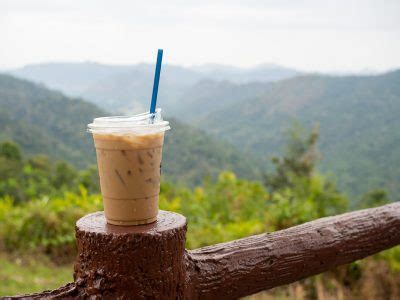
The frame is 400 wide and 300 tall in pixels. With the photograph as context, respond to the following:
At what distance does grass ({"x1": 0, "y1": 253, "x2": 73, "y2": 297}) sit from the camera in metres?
4.09

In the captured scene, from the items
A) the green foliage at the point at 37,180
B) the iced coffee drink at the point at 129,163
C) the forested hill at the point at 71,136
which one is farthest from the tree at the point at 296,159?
the iced coffee drink at the point at 129,163

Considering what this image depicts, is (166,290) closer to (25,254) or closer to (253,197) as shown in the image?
(25,254)

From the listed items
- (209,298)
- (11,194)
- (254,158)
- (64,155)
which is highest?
(209,298)

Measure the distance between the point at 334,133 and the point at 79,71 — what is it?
2247 centimetres

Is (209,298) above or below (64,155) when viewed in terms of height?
above

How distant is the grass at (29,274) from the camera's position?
4094 millimetres

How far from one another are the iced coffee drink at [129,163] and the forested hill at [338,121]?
1482 cm

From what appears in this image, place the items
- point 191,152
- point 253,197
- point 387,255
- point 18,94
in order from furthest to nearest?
point 18,94 → point 191,152 → point 253,197 → point 387,255

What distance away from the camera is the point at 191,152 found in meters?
20.5

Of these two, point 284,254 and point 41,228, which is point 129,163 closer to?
point 284,254

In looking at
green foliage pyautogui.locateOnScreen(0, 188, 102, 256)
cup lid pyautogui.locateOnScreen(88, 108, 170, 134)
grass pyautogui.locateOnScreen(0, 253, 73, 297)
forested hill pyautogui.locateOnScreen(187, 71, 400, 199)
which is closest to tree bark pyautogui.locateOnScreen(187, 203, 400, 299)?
cup lid pyautogui.locateOnScreen(88, 108, 170, 134)

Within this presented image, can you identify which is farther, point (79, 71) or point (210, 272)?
point (79, 71)

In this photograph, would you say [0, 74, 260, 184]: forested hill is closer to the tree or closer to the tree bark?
the tree

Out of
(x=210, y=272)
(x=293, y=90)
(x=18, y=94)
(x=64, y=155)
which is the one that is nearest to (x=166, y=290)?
(x=210, y=272)
